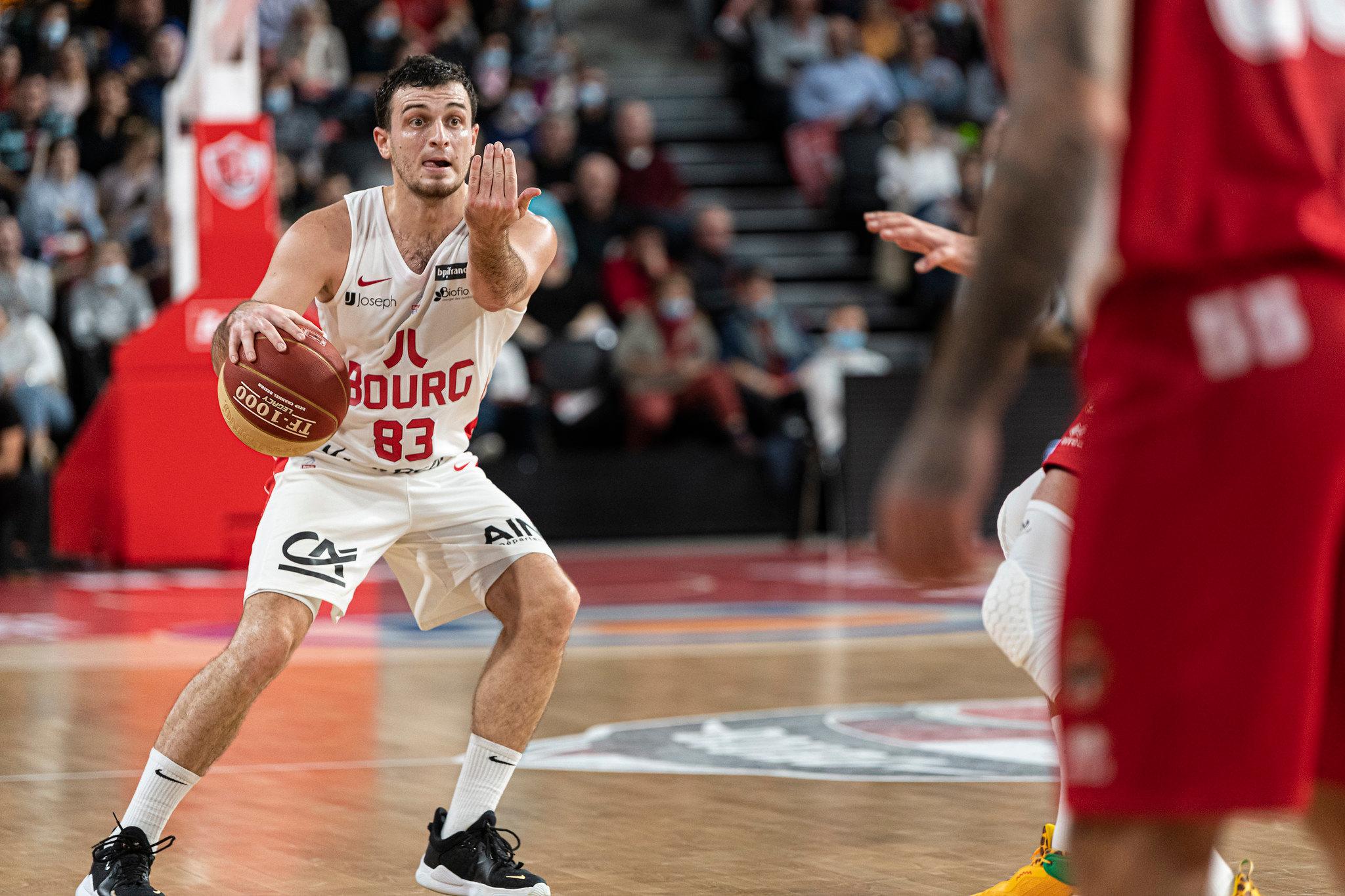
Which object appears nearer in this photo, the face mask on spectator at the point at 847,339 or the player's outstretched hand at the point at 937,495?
the player's outstretched hand at the point at 937,495

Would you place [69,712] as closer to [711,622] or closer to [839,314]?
[711,622]

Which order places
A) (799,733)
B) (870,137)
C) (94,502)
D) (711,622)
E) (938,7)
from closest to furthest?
(799,733) → (711,622) → (94,502) → (870,137) → (938,7)

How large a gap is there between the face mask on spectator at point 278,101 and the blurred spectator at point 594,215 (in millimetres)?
2527

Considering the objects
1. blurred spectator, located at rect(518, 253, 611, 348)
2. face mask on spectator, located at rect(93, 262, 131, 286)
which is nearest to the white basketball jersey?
face mask on spectator, located at rect(93, 262, 131, 286)

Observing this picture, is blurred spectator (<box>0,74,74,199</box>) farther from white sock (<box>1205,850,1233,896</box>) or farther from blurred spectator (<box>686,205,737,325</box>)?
white sock (<box>1205,850,1233,896</box>)

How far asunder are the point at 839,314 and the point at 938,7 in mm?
5986

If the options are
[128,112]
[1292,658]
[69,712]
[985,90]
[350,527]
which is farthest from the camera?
[985,90]

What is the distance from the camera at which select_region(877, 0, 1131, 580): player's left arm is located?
6.35 ft

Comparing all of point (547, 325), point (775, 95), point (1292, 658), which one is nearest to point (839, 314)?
point (547, 325)

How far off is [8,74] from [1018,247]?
14.9 meters

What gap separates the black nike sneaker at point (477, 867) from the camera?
14.4ft

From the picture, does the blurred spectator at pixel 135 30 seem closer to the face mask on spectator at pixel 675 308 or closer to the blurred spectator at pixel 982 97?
the face mask on spectator at pixel 675 308

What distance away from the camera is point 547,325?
14984mm

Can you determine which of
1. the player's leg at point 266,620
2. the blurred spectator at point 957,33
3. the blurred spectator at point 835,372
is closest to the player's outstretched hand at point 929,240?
the player's leg at point 266,620
